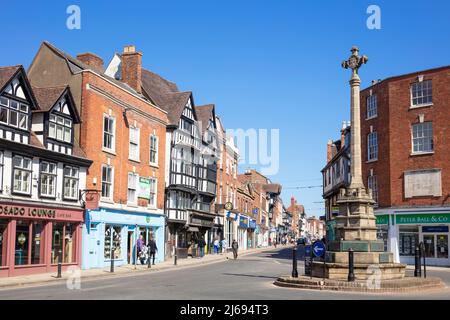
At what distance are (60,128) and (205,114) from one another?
2353 centimetres

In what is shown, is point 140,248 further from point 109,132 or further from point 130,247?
point 109,132

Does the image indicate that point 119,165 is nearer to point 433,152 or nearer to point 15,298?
point 15,298

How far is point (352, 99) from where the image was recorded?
2212 cm

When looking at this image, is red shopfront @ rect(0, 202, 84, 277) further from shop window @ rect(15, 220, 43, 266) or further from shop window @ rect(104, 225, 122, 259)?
shop window @ rect(104, 225, 122, 259)

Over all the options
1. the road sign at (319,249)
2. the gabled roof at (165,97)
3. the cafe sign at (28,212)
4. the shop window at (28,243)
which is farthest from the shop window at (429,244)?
the shop window at (28,243)

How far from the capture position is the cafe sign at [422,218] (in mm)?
36375

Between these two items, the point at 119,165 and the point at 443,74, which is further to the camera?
the point at 443,74

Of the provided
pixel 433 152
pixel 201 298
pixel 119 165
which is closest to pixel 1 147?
pixel 119 165

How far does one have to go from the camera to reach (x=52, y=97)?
2783 cm

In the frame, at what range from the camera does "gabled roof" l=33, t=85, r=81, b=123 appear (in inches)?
1071

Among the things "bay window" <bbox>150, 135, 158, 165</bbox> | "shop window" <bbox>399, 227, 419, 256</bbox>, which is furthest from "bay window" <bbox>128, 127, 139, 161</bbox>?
"shop window" <bbox>399, 227, 419, 256</bbox>

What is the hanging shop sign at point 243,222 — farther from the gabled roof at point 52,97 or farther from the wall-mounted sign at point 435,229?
the gabled roof at point 52,97
